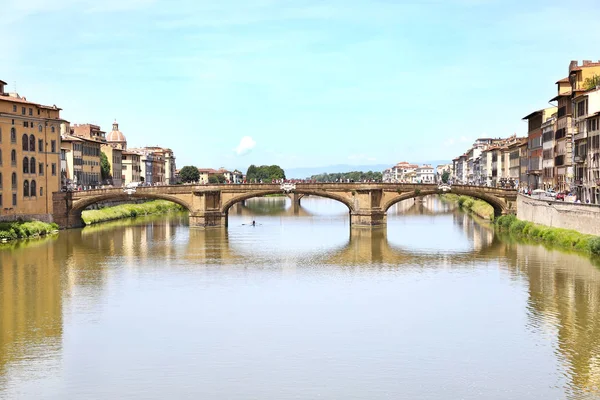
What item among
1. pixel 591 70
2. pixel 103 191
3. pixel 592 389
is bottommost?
pixel 592 389

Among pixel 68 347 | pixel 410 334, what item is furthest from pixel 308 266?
pixel 68 347

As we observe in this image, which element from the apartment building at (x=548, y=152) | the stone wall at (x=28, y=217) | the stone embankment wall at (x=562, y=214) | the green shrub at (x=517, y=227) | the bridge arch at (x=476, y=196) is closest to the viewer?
the stone embankment wall at (x=562, y=214)

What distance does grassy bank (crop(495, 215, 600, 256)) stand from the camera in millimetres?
53031

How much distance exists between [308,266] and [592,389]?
97.2ft

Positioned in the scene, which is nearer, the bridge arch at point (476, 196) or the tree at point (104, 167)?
the bridge arch at point (476, 196)

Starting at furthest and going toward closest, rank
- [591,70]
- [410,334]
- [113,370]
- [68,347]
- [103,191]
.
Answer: [103,191]
[591,70]
[410,334]
[68,347]
[113,370]

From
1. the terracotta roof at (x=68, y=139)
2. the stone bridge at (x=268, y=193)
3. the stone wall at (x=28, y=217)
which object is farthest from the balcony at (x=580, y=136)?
the terracotta roof at (x=68, y=139)

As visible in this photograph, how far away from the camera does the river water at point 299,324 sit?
26781mm

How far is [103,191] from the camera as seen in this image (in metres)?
83.8

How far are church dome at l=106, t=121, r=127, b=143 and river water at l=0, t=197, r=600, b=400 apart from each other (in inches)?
3689

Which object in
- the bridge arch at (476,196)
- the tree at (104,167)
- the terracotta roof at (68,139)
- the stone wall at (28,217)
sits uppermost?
the terracotta roof at (68,139)

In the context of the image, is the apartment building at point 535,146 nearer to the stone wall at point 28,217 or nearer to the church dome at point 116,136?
the stone wall at point 28,217

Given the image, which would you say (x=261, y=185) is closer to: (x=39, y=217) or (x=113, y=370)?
(x=39, y=217)

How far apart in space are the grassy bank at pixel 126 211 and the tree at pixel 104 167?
828 cm
